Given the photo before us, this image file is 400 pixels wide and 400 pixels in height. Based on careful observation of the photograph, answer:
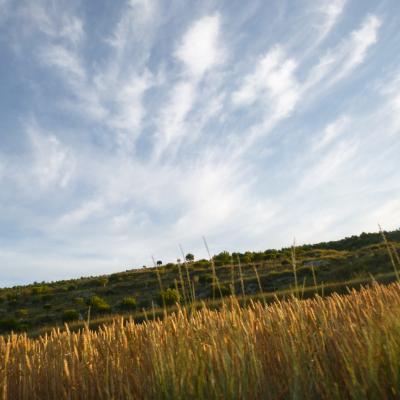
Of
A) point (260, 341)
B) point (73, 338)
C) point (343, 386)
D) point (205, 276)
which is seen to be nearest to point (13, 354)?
point (73, 338)

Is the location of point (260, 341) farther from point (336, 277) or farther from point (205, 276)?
point (205, 276)

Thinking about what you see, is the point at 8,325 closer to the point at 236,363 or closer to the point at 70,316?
the point at 70,316

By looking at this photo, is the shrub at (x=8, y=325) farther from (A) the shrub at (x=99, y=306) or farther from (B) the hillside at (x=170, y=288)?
(A) the shrub at (x=99, y=306)

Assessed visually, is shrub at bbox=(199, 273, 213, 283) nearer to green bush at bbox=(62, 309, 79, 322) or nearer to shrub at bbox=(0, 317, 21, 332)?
green bush at bbox=(62, 309, 79, 322)

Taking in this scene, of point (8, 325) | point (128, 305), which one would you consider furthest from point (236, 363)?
point (8, 325)

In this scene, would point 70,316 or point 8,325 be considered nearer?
point 8,325

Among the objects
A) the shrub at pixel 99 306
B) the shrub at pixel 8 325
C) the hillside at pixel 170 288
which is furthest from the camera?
the shrub at pixel 99 306

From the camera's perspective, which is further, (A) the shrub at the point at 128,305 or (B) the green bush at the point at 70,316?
(A) the shrub at the point at 128,305

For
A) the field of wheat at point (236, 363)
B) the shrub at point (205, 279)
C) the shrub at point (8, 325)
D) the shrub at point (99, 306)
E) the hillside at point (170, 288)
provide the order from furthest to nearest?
the shrub at point (205, 279), the shrub at point (99, 306), the shrub at point (8, 325), the hillside at point (170, 288), the field of wheat at point (236, 363)

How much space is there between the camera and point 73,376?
382 centimetres

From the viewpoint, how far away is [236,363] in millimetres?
3004

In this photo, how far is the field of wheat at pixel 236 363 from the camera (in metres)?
2.78

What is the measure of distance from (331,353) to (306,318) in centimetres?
69

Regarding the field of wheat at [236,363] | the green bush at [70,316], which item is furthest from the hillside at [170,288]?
the field of wheat at [236,363]
